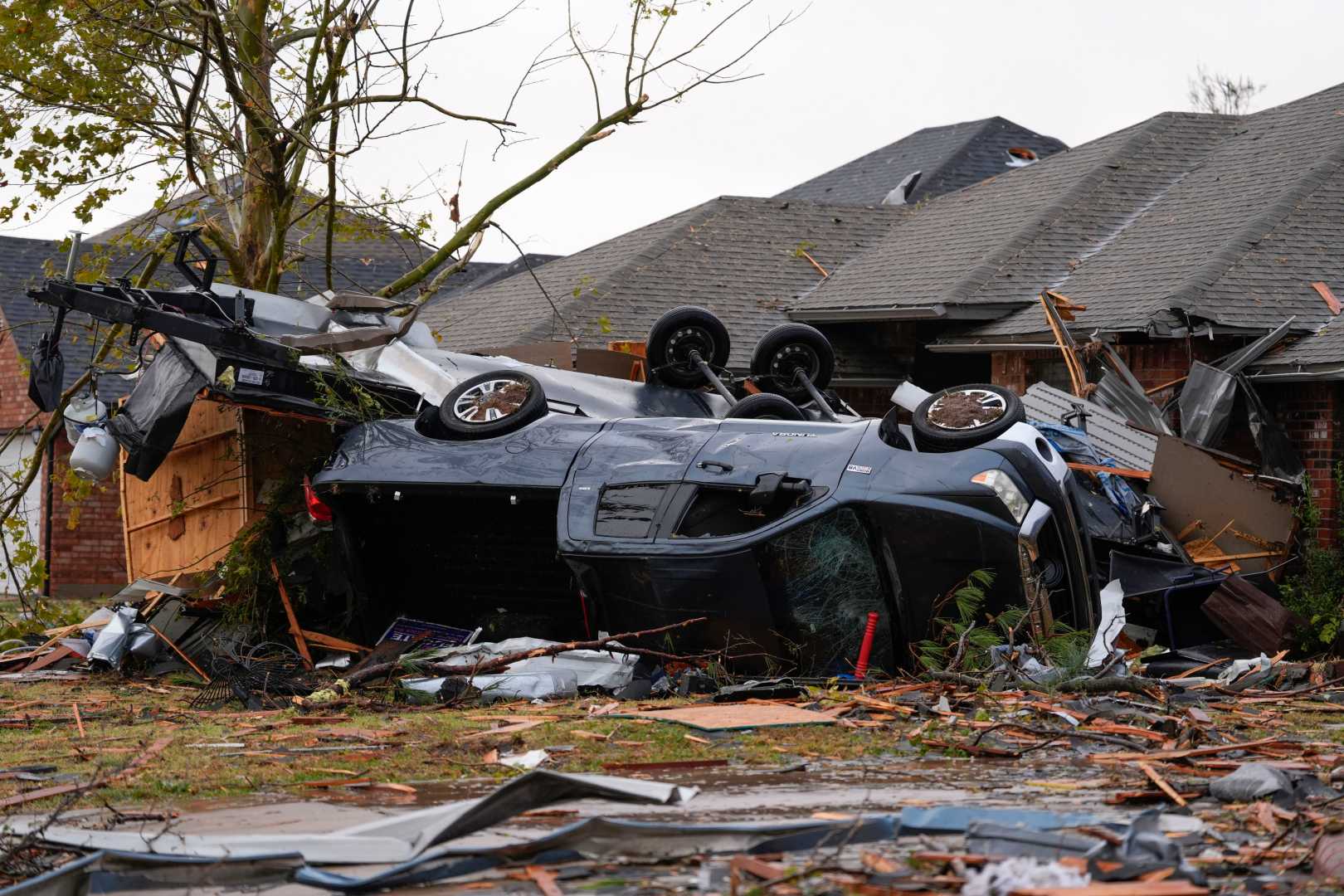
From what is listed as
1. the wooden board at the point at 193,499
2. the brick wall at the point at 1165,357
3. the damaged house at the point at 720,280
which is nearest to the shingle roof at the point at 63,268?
the damaged house at the point at 720,280

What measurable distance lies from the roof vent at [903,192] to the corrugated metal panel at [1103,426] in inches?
497

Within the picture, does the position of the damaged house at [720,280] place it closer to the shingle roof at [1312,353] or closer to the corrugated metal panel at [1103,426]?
the corrugated metal panel at [1103,426]

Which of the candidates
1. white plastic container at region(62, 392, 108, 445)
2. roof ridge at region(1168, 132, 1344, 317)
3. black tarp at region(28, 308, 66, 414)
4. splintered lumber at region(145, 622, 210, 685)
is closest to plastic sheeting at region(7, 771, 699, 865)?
splintered lumber at region(145, 622, 210, 685)

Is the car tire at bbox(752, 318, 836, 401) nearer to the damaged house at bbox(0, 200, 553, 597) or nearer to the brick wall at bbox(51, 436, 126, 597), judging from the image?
the damaged house at bbox(0, 200, 553, 597)

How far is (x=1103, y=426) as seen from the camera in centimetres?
1336

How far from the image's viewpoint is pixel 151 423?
975 centimetres

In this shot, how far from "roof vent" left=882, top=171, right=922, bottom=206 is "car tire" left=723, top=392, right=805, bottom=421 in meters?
16.1

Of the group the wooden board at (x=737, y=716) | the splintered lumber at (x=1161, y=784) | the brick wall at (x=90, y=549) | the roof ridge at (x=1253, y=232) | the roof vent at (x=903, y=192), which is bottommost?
the brick wall at (x=90, y=549)

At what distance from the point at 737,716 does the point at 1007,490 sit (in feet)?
7.02

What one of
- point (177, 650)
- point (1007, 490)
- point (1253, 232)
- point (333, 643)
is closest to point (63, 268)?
point (177, 650)

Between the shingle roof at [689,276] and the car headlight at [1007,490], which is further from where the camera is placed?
the shingle roof at [689,276]

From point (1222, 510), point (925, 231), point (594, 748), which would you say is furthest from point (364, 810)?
point (925, 231)

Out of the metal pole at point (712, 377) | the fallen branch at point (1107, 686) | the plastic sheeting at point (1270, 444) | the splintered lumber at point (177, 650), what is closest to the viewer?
the fallen branch at point (1107, 686)

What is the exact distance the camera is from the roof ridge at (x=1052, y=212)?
17.0m
